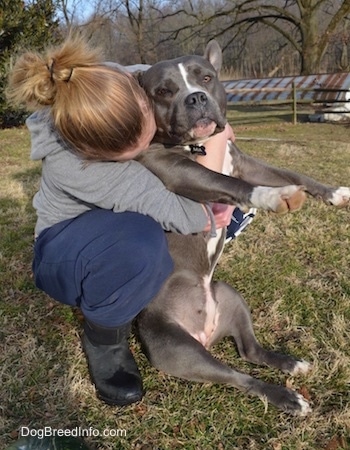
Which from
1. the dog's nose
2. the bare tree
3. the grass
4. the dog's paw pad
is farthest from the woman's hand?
the bare tree

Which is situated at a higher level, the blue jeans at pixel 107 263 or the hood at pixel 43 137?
the hood at pixel 43 137

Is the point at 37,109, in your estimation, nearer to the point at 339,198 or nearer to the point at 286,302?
the point at 339,198

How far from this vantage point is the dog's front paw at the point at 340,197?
2.42 meters

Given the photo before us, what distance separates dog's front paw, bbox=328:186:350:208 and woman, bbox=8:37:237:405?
2.17ft

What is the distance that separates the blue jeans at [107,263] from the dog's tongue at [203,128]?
494 millimetres

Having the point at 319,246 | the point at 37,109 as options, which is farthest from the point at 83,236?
the point at 319,246

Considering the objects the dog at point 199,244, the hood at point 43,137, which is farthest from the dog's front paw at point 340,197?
the hood at point 43,137

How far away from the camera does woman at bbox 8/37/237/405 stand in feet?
6.47

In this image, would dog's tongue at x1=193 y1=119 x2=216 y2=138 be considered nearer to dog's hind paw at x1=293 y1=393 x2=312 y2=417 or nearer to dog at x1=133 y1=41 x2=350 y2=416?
dog at x1=133 y1=41 x2=350 y2=416

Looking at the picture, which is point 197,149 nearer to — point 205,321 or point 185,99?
point 185,99

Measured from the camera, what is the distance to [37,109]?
2.11 m

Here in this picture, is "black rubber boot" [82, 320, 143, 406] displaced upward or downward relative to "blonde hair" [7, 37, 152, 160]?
downward

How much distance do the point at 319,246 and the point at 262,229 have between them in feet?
1.73

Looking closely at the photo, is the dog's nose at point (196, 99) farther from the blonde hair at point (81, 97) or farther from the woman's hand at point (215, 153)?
the blonde hair at point (81, 97)
